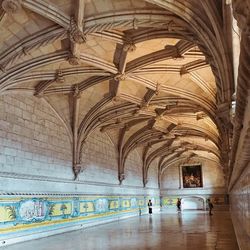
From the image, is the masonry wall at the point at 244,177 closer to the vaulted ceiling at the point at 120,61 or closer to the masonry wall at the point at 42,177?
the vaulted ceiling at the point at 120,61

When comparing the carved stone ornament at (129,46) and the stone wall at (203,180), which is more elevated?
the carved stone ornament at (129,46)

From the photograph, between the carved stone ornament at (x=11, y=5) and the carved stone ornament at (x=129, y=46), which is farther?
the carved stone ornament at (x=129, y=46)

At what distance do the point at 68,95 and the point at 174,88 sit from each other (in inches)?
171

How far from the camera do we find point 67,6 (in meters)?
8.07

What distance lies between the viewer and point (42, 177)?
1291 centimetres

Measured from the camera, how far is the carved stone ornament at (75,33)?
826cm

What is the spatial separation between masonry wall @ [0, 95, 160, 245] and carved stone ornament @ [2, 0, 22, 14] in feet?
14.5

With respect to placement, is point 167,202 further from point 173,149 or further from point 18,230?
point 18,230

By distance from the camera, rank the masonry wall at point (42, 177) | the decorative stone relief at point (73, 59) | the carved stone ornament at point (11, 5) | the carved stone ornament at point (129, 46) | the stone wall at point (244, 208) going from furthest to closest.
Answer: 1. the masonry wall at point (42, 177)
2. the decorative stone relief at point (73, 59)
3. the carved stone ornament at point (129, 46)
4. the carved stone ornament at point (11, 5)
5. the stone wall at point (244, 208)

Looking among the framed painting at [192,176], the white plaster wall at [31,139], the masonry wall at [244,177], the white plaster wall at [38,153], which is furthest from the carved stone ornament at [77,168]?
the framed painting at [192,176]

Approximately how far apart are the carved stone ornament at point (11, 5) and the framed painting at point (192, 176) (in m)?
28.7

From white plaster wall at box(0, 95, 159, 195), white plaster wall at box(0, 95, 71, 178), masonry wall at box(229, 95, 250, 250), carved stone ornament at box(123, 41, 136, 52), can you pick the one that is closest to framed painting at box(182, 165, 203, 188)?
white plaster wall at box(0, 95, 159, 195)

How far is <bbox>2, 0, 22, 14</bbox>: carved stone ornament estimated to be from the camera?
7.34 meters

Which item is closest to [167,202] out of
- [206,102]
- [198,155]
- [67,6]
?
[198,155]
